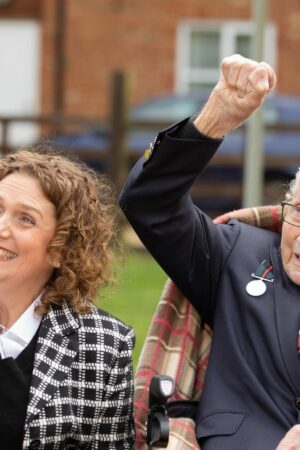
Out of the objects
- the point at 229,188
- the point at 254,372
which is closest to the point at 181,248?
the point at 254,372

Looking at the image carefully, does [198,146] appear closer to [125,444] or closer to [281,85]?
Answer: [125,444]

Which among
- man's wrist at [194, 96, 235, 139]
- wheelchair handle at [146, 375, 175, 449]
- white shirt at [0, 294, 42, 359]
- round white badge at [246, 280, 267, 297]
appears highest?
man's wrist at [194, 96, 235, 139]

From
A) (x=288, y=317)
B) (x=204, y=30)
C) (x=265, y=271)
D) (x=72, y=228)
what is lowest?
(x=204, y=30)

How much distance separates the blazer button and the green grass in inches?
126

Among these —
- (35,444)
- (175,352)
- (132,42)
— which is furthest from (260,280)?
(132,42)

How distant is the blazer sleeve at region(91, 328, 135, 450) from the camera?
374 centimetres

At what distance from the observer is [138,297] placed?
9.55 meters

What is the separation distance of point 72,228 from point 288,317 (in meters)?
0.76

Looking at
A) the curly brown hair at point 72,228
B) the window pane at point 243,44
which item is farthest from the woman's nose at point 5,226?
the window pane at point 243,44

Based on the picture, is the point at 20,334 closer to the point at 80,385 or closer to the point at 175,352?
the point at 80,385

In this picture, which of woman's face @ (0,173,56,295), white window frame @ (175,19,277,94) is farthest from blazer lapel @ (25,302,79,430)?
white window frame @ (175,19,277,94)

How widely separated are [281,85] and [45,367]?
15332mm

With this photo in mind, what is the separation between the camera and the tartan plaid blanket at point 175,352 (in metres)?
3.96

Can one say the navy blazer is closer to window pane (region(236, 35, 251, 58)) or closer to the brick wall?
the brick wall
